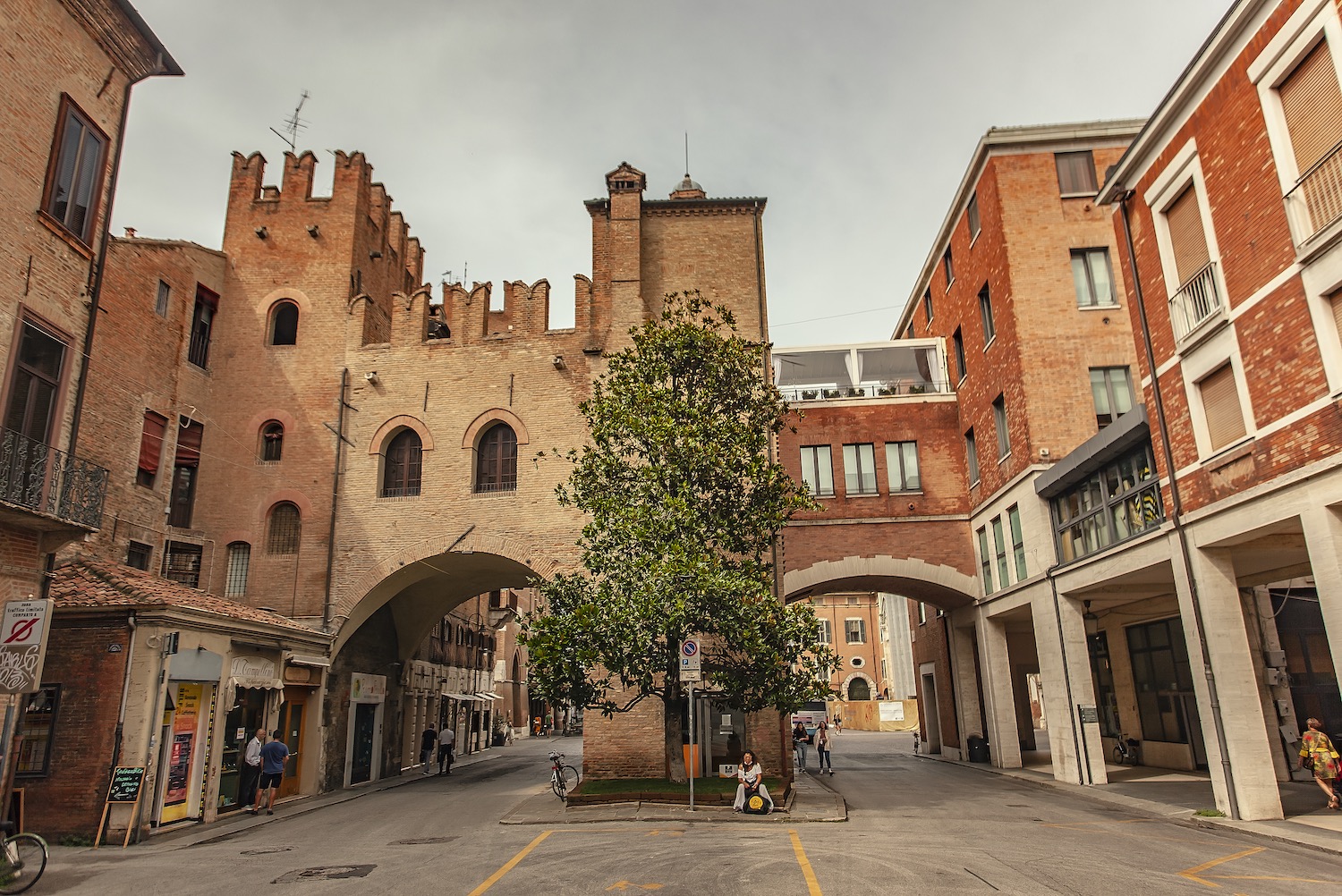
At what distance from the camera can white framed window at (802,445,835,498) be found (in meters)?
27.7

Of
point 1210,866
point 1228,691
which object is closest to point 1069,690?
point 1228,691

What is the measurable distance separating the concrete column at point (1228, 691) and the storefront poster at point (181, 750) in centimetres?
1753

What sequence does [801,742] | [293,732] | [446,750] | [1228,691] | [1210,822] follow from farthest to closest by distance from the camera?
[446,750] → [801,742] → [293,732] → [1228,691] → [1210,822]

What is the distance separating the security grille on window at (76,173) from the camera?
12.4 m

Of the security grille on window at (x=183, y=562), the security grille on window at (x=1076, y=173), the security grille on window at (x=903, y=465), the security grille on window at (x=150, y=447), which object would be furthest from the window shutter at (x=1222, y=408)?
Answer: the security grille on window at (x=183, y=562)

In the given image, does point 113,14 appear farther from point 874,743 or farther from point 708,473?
point 874,743

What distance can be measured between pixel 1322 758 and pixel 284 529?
2239 cm

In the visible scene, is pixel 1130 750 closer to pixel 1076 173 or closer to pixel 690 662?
pixel 1076 173

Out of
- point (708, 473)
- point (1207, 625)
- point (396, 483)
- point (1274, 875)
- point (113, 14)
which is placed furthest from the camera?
point (396, 483)

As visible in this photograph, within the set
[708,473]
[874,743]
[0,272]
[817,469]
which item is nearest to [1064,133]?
[817,469]

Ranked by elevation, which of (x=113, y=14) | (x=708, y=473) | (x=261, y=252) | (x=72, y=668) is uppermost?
(x=261, y=252)

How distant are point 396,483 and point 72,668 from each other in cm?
963

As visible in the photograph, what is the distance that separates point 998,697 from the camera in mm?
24625

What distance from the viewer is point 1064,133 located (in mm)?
24328
